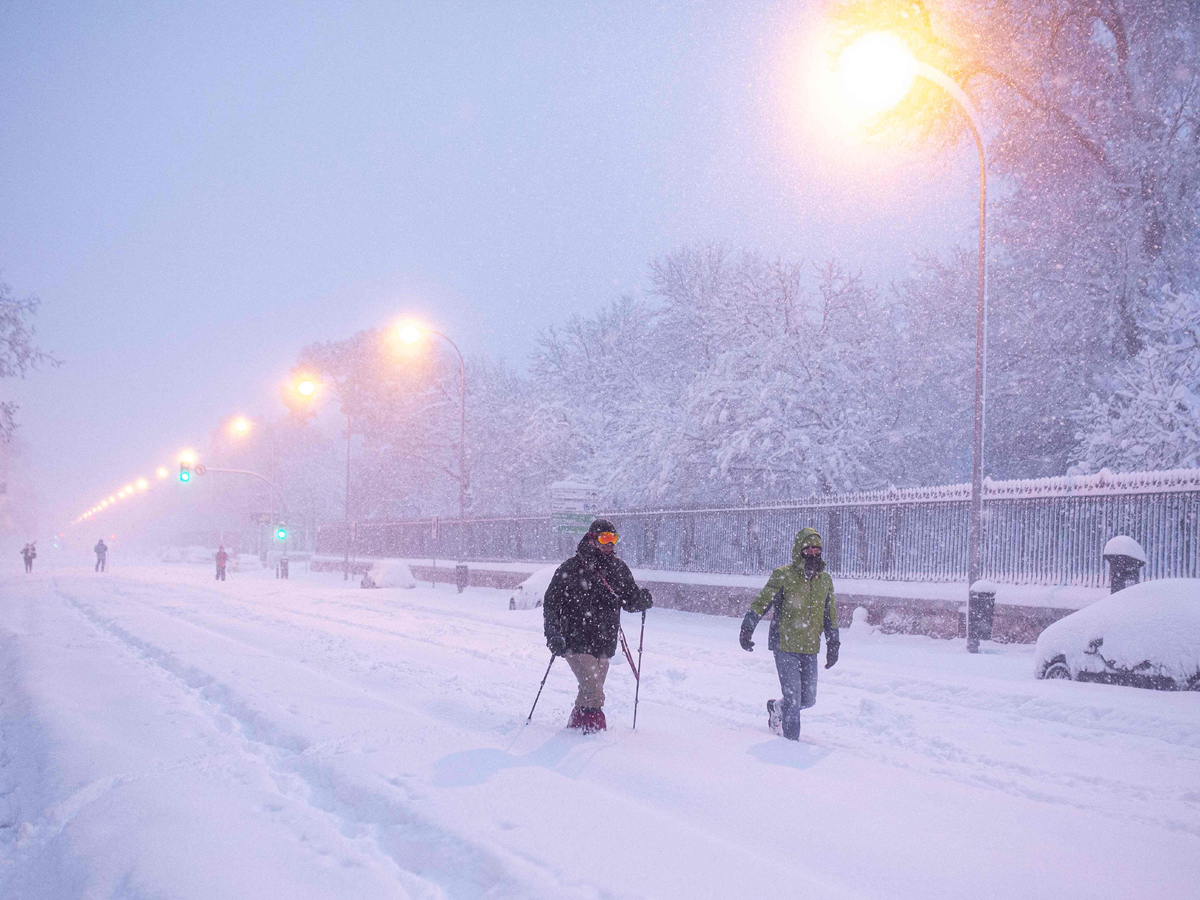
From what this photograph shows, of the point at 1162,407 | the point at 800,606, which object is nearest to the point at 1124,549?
the point at 1162,407

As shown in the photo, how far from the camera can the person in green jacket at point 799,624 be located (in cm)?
729

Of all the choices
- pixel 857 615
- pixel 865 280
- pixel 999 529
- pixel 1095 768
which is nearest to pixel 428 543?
pixel 865 280

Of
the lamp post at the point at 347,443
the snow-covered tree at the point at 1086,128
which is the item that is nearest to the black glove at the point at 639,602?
the snow-covered tree at the point at 1086,128

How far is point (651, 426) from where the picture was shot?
2656 cm

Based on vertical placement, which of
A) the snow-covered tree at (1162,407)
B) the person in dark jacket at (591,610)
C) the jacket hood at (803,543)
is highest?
the snow-covered tree at (1162,407)

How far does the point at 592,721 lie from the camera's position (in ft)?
23.6

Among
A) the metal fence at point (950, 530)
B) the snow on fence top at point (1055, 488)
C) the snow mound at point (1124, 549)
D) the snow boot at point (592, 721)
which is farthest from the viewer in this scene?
the metal fence at point (950, 530)

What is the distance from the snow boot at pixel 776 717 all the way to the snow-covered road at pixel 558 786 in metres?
0.27

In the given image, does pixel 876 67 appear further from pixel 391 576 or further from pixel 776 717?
pixel 391 576

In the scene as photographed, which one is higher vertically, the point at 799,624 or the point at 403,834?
the point at 799,624

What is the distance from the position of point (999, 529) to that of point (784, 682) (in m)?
10.1

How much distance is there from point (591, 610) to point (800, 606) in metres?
1.79

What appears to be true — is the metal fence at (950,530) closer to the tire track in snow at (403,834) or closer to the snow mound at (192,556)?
the tire track in snow at (403,834)

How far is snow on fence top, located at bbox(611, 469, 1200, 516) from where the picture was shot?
13.3 metres
